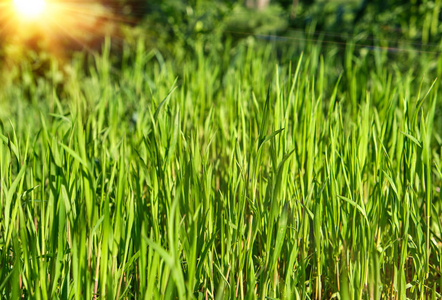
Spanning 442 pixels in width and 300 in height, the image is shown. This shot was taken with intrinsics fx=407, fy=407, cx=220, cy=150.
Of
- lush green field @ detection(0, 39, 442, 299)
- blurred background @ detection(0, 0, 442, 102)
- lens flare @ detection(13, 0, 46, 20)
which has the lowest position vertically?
lush green field @ detection(0, 39, 442, 299)

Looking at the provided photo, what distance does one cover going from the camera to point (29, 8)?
9.46 ft

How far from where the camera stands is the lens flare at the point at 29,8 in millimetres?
2801

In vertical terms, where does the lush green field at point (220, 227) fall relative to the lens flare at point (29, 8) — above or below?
below

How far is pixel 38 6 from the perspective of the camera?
2.95m

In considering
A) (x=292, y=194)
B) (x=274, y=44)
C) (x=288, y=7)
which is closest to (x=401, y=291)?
(x=292, y=194)

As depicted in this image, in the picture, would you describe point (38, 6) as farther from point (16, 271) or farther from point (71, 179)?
point (16, 271)

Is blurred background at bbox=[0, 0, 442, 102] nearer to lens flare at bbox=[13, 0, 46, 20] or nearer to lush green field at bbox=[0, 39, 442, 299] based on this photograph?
lens flare at bbox=[13, 0, 46, 20]

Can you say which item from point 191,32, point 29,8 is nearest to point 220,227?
point 191,32

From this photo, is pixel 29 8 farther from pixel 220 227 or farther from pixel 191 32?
pixel 220 227

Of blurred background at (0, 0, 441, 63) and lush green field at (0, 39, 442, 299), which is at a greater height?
blurred background at (0, 0, 441, 63)

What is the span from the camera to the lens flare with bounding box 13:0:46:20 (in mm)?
2801

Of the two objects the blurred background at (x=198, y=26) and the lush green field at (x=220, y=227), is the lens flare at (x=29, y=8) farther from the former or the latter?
the lush green field at (x=220, y=227)

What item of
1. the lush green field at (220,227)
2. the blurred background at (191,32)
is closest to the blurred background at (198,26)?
the blurred background at (191,32)

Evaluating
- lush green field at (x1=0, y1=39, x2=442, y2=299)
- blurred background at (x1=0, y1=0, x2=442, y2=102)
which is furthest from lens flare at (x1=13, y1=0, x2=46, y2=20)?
lush green field at (x1=0, y1=39, x2=442, y2=299)
